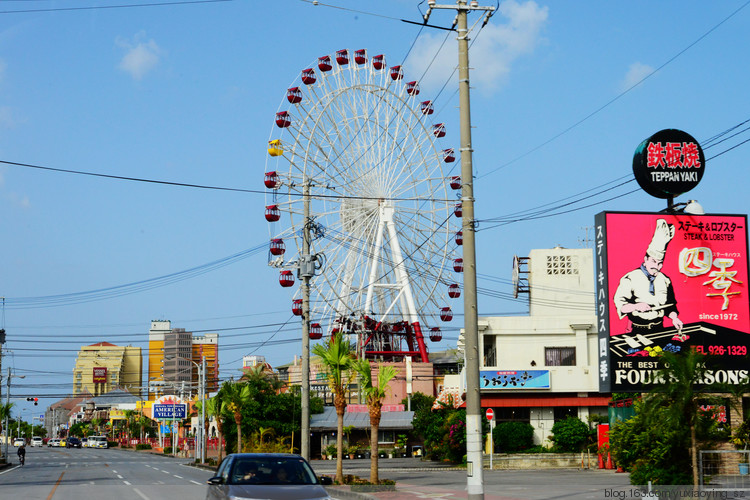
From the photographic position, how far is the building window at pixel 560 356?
182 ft

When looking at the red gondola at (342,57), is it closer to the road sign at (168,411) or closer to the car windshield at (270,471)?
the road sign at (168,411)

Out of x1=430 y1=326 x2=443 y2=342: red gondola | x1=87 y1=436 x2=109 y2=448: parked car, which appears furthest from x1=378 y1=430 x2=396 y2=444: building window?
x1=87 y1=436 x2=109 y2=448: parked car

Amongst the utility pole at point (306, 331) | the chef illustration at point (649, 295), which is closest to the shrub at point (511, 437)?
the utility pole at point (306, 331)

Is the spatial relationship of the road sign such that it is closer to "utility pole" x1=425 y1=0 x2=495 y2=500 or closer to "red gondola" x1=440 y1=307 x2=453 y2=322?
"red gondola" x1=440 y1=307 x2=453 y2=322

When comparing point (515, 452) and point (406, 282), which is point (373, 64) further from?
point (515, 452)

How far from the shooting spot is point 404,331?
311 ft

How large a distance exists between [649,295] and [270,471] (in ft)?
53.4

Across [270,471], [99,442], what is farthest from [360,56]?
[99,442]

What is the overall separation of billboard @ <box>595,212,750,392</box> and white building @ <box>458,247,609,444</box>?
2344 centimetres

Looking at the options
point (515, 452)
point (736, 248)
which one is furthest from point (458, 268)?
point (736, 248)

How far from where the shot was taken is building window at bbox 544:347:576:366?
5538 centimetres

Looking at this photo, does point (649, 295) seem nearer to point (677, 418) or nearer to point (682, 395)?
point (682, 395)

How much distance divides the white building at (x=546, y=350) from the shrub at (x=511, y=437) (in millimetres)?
1212

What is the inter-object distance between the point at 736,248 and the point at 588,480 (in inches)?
471
